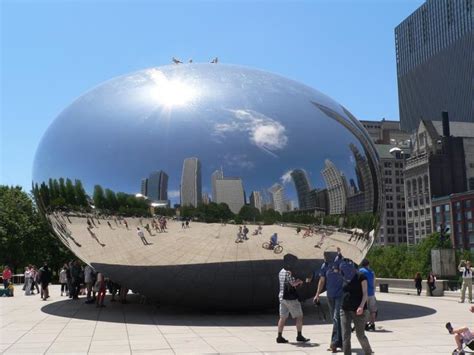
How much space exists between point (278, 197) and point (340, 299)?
2.79m

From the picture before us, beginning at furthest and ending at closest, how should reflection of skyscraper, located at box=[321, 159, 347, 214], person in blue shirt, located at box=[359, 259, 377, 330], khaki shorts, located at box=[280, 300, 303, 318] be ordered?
1. reflection of skyscraper, located at box=[321, 159, 347, 214]
2. person in blue shirt, located at box=[359, 259, 377, 330]
3. khaki shorts, located at box=[280, 300, 303, 318]

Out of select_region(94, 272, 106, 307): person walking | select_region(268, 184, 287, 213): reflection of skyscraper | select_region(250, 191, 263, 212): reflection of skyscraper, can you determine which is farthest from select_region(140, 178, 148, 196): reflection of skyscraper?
select_region(94, 272, 106, 307): person walking

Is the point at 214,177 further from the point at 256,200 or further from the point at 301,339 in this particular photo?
the point at 301,339

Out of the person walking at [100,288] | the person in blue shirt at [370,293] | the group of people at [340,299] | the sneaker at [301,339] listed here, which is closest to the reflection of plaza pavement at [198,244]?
the group of people at [340,299]

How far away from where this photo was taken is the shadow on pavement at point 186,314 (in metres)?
→ 12.8

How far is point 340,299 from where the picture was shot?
9.84 metres

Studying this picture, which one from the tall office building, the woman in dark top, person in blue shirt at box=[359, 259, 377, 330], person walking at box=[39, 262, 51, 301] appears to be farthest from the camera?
the tall office building

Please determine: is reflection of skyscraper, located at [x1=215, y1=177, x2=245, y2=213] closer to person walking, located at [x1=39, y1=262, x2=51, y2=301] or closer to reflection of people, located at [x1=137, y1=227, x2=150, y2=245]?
reflection of people, located at [x1=137, y1=227, x2=150, y2=245]

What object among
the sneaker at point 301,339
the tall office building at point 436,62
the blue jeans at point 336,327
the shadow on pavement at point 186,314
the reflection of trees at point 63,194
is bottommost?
the shadow on pavement at point 186,314

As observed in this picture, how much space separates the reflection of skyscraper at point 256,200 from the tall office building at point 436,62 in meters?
156

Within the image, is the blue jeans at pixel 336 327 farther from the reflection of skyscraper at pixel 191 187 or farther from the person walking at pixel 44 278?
the person walking at pixel 44 278

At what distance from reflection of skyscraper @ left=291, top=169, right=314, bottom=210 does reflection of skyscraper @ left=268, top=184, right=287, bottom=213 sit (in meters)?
0.34

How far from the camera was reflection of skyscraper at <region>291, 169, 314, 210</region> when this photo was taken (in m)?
11.9

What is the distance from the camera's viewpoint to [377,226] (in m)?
14.4
